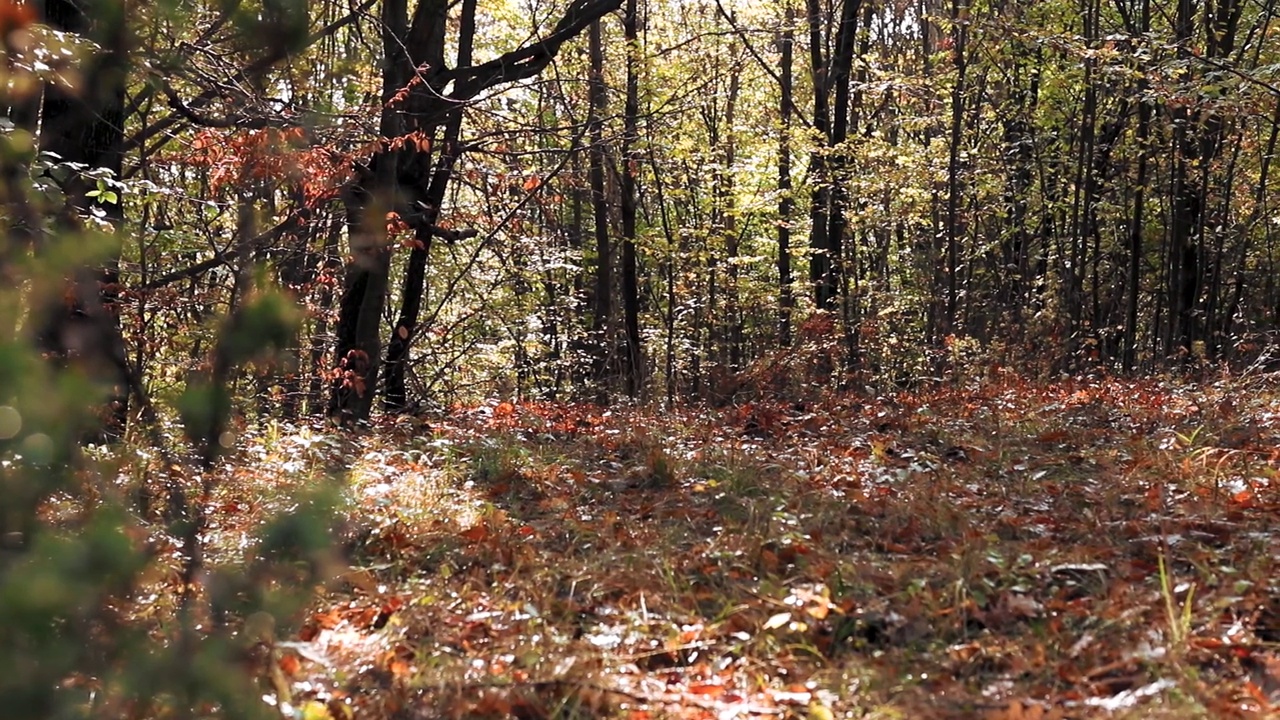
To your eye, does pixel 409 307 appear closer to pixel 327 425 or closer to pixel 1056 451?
pixel 327 425

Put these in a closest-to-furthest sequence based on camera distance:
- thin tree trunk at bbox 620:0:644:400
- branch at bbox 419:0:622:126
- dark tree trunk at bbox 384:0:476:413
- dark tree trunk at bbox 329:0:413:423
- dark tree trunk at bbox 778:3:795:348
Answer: dark tree trunk at bbox 329:0:413:423 → dark tree trunk at bbox 384:0:476:413 → branch at bbox 419:0:622:126 → thin tree trunk at bbox 620:0:644:400 → dark tree trunk at bbox 778:3:795:348

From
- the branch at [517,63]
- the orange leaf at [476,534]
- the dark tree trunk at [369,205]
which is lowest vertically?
the orange leaf at [476,534]

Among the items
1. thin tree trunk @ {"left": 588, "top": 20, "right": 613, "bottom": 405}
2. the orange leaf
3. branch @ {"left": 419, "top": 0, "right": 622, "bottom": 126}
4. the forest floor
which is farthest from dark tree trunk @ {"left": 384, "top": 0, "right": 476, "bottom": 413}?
the orange leaf

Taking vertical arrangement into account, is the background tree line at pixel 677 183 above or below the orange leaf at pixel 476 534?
above

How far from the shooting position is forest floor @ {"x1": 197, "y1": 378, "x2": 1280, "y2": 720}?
2.91 meters

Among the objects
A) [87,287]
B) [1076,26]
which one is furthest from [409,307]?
[1076,26]

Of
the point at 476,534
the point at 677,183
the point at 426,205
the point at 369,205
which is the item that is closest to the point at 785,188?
the point at 677,183

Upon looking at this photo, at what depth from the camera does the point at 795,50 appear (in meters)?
20.3

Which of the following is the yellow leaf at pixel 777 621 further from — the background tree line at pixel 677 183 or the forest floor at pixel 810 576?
the background tree line at pixel 677 183

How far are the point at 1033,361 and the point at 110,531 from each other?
11504mm

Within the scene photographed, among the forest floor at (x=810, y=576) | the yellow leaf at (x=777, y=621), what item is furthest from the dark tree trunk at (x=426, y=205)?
the yellow leaf at (x=777, y=621)

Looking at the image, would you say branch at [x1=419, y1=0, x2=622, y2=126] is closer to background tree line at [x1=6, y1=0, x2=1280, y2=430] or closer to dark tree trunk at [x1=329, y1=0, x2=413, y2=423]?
background tree line at [x1=6, y1=0, x2=1280, y2=430]

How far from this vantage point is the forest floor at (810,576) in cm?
291

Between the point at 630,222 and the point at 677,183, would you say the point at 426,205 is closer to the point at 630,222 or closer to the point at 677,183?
the point at 630,222
